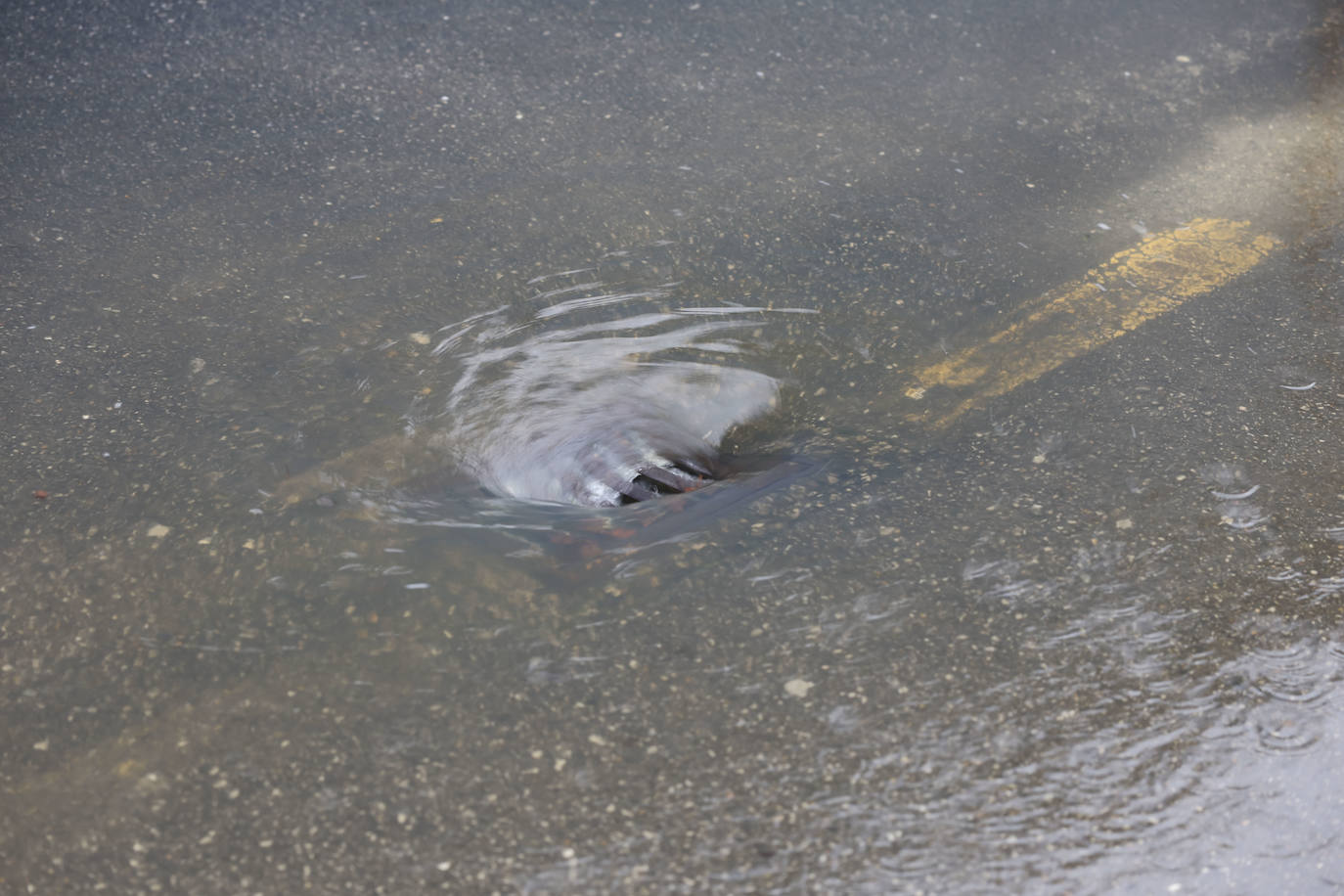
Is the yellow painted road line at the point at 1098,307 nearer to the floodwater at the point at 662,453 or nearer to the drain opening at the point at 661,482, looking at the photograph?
the floodwater at the point at 662,453

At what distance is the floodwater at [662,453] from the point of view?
81.2 inches

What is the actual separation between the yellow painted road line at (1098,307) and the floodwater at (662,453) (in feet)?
0.07

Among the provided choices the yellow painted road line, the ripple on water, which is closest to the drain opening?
the ripple on water

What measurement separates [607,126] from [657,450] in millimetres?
1974

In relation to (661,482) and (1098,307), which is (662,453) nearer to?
(661,482)

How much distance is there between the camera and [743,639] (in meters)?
2.41

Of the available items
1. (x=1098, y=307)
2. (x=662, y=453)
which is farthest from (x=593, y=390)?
(x=1098, y=307)

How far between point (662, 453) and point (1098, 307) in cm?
172

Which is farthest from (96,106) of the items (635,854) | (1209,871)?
(1209,871)

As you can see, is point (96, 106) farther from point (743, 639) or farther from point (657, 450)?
point (743, 639)

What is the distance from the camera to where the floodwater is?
2062mm

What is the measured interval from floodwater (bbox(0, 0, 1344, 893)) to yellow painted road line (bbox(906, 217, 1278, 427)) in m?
0.02

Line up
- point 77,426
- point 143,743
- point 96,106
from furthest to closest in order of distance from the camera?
point 96,106 → point 77,426 → point 143,743

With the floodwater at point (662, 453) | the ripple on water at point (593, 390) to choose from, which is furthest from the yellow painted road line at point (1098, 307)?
the ripple on water at point (593, 390)
